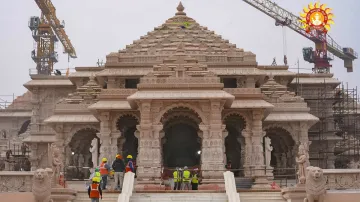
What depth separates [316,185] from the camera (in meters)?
19.4

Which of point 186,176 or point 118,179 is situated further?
point 186,176

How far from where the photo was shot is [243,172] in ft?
110

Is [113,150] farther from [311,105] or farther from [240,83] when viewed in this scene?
[311,105]

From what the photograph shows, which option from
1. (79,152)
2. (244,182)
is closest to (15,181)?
(244,182)

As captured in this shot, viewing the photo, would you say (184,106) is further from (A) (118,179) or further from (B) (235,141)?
(B) (235,141)

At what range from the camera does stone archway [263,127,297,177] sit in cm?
3625

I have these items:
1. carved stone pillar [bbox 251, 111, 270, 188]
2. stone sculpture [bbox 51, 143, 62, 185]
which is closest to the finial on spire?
carved stone pillar [bbox 251, 111, 270, 188]

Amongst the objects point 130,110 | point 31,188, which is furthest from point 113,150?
point 31,188

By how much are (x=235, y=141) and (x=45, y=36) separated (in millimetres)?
50542

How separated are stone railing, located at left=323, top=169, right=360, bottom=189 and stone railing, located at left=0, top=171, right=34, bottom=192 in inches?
397

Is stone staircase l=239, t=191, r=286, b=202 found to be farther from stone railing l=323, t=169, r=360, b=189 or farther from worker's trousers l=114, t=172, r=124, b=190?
worker's trousers l=114, t=172, r=124, b=190

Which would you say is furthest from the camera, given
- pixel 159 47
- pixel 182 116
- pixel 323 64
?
pixel 323 64

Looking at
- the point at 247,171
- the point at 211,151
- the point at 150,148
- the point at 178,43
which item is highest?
the point at 178,43

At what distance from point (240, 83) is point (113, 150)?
10.1 metres
